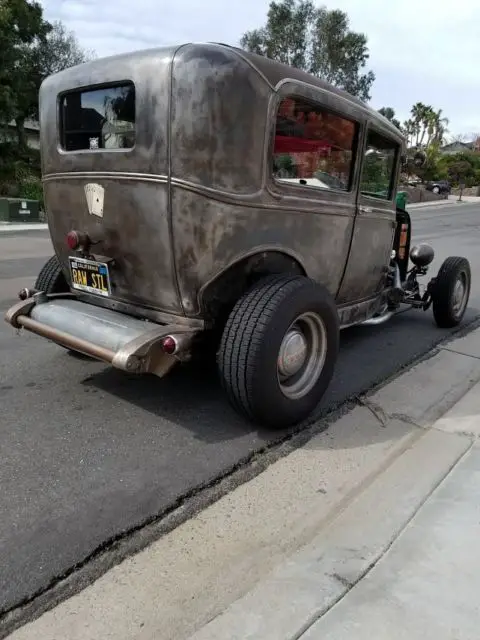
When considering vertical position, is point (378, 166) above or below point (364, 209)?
above

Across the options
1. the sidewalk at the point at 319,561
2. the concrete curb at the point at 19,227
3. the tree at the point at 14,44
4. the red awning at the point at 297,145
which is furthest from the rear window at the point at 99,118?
the tree at the point at 14,44

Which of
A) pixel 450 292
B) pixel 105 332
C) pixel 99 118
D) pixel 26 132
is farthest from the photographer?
pixel 26 132

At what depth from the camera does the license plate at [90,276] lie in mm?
3477

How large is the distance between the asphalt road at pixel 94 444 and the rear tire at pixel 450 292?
30.1 inches

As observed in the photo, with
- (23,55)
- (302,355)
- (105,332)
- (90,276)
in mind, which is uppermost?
(23,55)

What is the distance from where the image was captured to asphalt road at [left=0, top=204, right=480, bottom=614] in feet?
7.55

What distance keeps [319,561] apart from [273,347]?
3.86ft

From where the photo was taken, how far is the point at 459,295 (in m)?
5.85

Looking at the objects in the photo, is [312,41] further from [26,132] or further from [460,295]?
[460,295]

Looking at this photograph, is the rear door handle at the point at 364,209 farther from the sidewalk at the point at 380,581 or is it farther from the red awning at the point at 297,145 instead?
the sidewalk at the point at 380,581

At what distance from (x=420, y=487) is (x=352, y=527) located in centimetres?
52

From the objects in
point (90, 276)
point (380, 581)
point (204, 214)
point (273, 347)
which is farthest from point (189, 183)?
point (380, 581)

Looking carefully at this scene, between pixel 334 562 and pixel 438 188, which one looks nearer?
pixel 334 562

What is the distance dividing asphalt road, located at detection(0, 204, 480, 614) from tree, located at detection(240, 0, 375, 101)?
4452 cm
